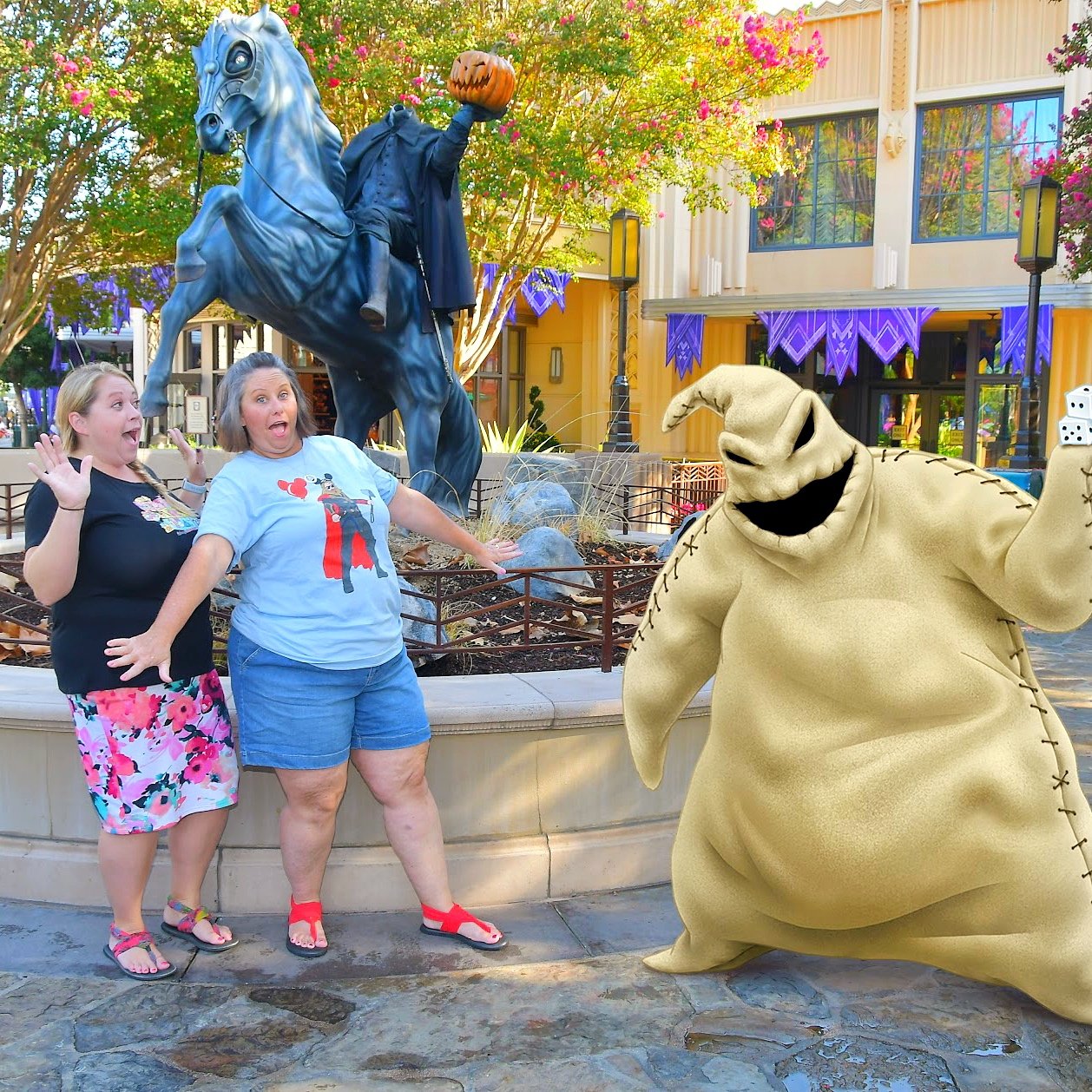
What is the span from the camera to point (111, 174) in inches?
495

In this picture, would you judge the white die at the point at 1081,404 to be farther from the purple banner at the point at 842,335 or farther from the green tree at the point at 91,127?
the purple banner at the point at 842,335

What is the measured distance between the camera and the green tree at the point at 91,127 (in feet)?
36.0

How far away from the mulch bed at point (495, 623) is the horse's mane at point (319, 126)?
1.88 meters

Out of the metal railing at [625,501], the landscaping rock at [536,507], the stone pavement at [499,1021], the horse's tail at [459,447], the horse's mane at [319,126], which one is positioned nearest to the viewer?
the stone pavement at [499,1021]

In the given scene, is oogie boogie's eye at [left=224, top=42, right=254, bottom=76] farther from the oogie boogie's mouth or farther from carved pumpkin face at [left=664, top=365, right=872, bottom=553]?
the oogie boogie's mouth

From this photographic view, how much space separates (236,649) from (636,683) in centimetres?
111

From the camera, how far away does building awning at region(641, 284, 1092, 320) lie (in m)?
16.2

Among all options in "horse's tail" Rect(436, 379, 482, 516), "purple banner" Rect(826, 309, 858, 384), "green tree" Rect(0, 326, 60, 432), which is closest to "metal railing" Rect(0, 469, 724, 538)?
"horse's tail" Rect(436, 379, 482, 516)

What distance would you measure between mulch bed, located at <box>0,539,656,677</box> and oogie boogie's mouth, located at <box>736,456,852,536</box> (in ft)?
5.34

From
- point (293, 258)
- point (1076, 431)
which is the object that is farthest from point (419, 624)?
point (1076, 431)

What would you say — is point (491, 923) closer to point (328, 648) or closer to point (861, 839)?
point (328, 648)

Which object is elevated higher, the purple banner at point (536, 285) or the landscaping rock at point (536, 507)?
the purple banner at point (536, 285)

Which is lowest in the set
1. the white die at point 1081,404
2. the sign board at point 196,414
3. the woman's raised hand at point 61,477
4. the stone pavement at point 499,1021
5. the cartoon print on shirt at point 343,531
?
the stone pavement at point 499,1021

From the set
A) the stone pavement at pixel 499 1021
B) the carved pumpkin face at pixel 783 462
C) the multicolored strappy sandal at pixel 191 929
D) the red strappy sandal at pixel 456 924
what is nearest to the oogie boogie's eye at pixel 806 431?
the carved pumpkin face at pixel 783 462
